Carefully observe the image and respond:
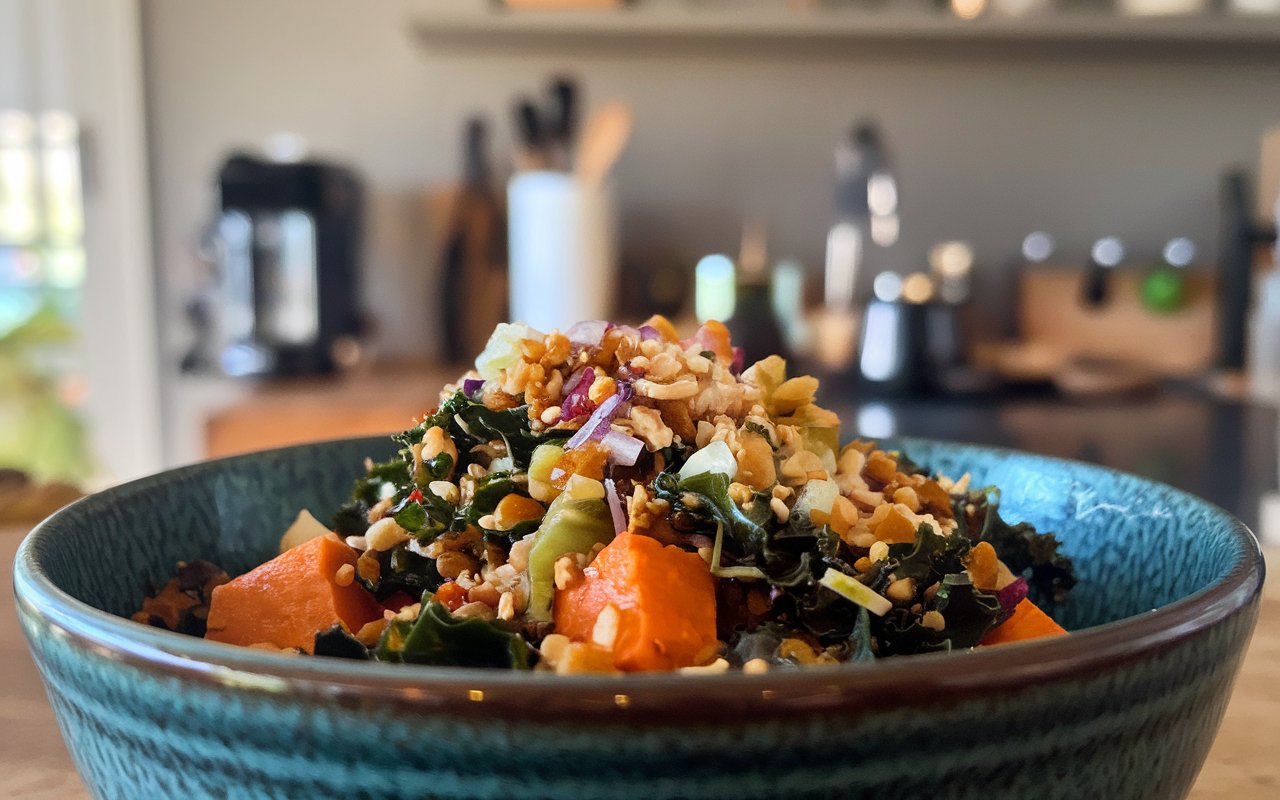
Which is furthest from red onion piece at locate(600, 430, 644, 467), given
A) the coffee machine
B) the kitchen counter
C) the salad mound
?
the coffee machine

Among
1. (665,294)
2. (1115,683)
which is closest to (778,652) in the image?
(1115,683)

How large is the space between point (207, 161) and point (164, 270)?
36 centimetres

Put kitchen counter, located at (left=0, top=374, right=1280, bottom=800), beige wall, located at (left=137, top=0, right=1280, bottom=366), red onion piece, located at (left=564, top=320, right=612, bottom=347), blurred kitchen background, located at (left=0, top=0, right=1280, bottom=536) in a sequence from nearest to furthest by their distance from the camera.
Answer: red onion piece, located at (left=564, top=320, right=612, bottom=347) → kitchen counter, located at (left=0, top=374, right=1280, bottom=800) → blurred kitchen background, located at (left=0, top=0, right=1280, bottom=536) → beige wall, located at (left=137, top=0, right=1280, bottom=366)

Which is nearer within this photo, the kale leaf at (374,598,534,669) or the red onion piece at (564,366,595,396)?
the kale leaf at (374,598,534,669)

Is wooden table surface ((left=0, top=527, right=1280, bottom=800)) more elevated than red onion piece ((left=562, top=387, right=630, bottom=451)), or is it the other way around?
red onion piece ((left=562, top=387, right=630, bottom=451))

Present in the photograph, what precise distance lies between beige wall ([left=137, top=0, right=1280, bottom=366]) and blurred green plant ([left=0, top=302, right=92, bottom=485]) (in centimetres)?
38

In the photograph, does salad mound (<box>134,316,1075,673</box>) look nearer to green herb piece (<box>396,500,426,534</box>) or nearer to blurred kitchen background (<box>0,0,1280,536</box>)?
green herb piece (<box>396,500,426,534</box>)

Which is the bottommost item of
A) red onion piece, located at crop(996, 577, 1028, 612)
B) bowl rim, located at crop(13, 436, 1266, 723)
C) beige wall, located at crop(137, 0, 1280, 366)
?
red onion piece, located at crop(996, 577, 1028, 612)

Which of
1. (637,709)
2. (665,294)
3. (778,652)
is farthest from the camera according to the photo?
(665,294)

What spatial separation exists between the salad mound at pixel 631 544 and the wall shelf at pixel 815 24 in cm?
239

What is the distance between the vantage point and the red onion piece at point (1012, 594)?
0.68m

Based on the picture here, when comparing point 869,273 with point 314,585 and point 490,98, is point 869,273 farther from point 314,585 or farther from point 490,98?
point 314,585

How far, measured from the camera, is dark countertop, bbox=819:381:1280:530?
106 inches

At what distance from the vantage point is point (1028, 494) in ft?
2.82
